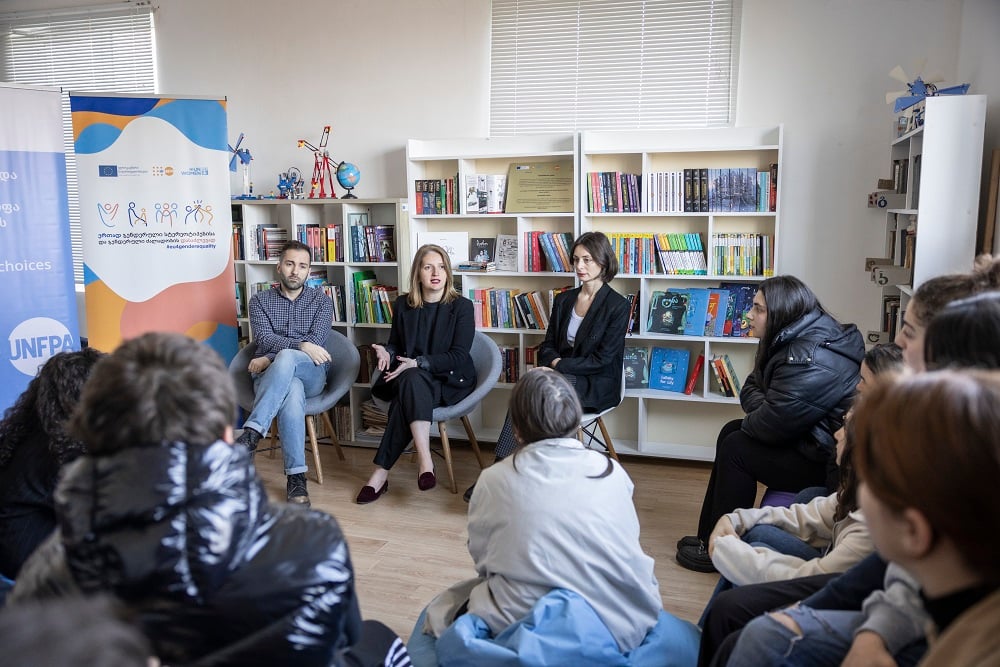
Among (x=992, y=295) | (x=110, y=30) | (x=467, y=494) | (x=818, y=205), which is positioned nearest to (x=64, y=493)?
(x=992, y=295)

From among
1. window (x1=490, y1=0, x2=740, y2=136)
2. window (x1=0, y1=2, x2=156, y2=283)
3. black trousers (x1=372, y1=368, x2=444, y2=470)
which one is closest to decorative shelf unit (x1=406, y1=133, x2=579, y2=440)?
window (x1=490, y1=0, x2=740, y2=136)

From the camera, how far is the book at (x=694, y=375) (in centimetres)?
444

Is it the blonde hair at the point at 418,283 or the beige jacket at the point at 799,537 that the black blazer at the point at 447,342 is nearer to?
the blonde hair at the point at 418,283

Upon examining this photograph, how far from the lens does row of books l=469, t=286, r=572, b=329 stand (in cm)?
467

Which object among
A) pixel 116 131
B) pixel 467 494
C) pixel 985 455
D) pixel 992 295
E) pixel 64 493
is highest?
pixel 116 131

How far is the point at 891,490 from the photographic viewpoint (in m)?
0.99

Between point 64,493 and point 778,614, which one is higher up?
point 64,493

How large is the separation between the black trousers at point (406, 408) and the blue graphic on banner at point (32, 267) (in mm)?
1651

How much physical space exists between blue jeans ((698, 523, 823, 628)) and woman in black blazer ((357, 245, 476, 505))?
198 cm

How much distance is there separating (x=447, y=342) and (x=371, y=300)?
0.84m

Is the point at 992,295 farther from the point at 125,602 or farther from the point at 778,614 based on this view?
the point at 125,602

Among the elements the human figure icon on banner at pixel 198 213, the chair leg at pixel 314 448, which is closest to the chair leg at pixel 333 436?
the chair leg at pixel 314 448

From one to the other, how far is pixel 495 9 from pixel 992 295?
3.73m

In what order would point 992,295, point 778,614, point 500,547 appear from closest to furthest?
1. point 992,295
2. point 778,614
3. point 500,547
